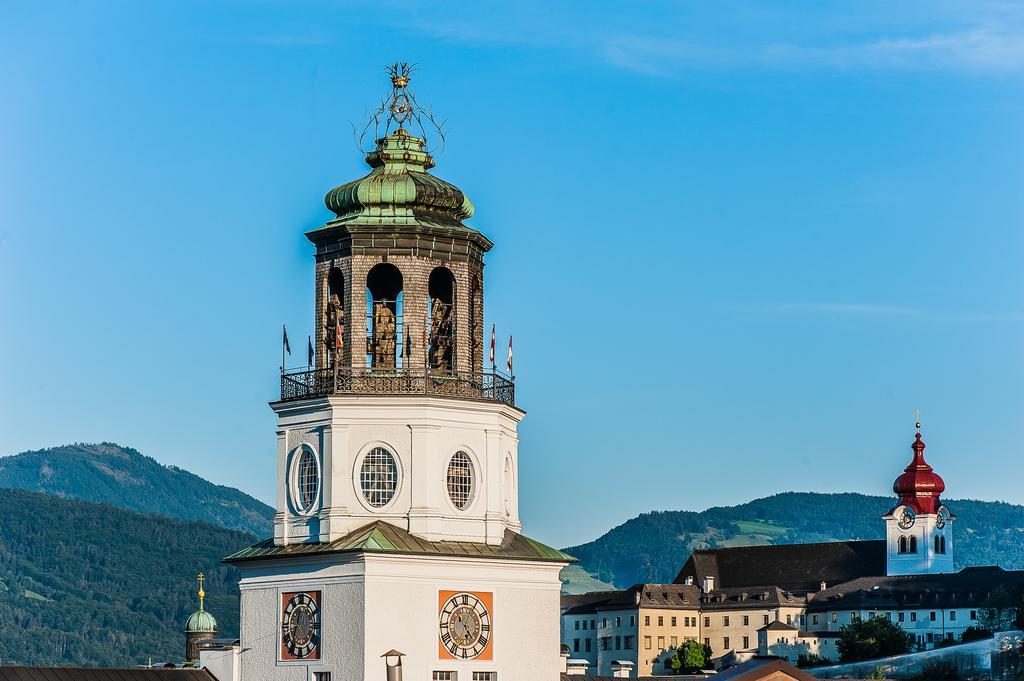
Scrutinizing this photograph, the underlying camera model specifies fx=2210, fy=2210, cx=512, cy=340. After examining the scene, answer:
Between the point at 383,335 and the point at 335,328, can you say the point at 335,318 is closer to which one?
the point at 335,328

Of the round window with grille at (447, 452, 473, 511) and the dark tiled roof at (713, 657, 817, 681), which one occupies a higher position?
the round window with grille at (447, 452, 473, 511)

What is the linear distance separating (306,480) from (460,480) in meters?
4.37

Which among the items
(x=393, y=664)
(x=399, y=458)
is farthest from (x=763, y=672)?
(x=399, y=458)

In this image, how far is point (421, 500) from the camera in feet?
203

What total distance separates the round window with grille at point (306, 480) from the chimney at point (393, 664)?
16.1 ft

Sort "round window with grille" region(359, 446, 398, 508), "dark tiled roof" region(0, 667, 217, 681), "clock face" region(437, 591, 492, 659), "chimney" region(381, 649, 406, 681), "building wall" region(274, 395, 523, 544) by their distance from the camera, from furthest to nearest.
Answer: "clock face" region(437, 591, 492, 659)
"round window with grille" region(359, 446, 398, 508)
"building wall" region(274, 395, 523, 544)
"chimney" region(381, 649, 406, 681)
"dark tiled roof" region(0, 667, 217, 681)

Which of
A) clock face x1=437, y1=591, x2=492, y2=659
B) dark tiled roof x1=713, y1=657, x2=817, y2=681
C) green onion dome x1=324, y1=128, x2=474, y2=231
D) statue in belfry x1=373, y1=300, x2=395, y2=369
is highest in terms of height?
green onion dome x1=324, y1=128, x2=474, y2=231

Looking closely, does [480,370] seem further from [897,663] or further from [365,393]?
[897,663]

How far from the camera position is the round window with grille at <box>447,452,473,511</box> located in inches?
2463

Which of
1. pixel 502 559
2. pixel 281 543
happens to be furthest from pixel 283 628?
pixel 502 559

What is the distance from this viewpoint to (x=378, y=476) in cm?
6203

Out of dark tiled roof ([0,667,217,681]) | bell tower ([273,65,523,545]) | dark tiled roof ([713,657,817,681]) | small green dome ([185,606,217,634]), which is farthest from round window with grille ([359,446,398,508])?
small green dome ([185,606,217,634])

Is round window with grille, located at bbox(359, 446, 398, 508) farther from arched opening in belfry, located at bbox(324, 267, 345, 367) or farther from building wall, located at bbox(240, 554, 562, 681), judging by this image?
arched opening in belfry, located at bbox(324, 267, 345, 367)

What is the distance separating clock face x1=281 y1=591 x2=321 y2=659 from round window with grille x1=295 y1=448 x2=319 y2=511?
2.56 m
